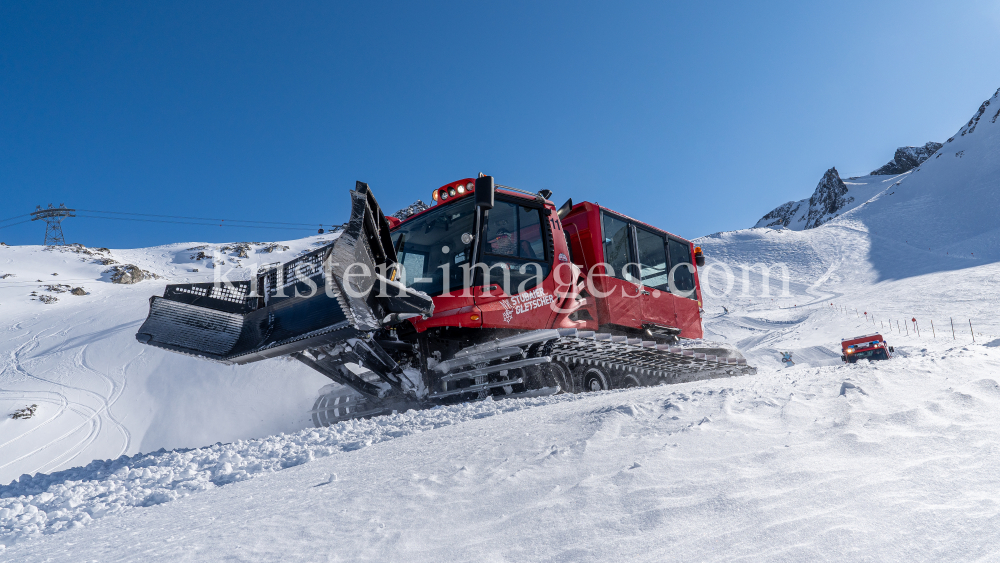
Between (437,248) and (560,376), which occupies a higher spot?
(437,248)

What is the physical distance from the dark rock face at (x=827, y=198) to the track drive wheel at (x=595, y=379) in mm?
127864

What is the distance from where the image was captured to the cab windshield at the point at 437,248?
540cm

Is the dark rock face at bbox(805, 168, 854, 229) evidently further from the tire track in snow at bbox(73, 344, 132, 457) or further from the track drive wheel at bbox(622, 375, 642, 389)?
the tire track in snow at bbox(73, 344, 132, 457)

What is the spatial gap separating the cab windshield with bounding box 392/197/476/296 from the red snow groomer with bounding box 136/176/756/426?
0.01 m

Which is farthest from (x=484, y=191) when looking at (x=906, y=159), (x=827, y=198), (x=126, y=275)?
(x=906, y=159)

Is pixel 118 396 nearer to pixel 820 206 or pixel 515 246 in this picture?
pixel 515 246

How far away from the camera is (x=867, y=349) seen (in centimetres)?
1436

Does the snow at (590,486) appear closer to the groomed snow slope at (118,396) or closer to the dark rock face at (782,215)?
Answer: the groomed snow slope at (118,396)

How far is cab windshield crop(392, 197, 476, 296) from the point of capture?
540 centimetres

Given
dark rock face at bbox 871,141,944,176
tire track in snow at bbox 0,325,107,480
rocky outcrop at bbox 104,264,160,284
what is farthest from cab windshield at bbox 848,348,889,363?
dark rock face at bbox 871,141,944,176

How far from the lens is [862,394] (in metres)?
3.05

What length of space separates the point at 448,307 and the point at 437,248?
0.79m

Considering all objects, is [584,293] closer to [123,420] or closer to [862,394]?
[862,394]

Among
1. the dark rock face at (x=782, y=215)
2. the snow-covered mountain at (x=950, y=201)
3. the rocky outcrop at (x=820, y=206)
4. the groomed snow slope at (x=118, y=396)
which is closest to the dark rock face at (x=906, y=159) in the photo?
the rocky outcrop at (x=820, y=206)
